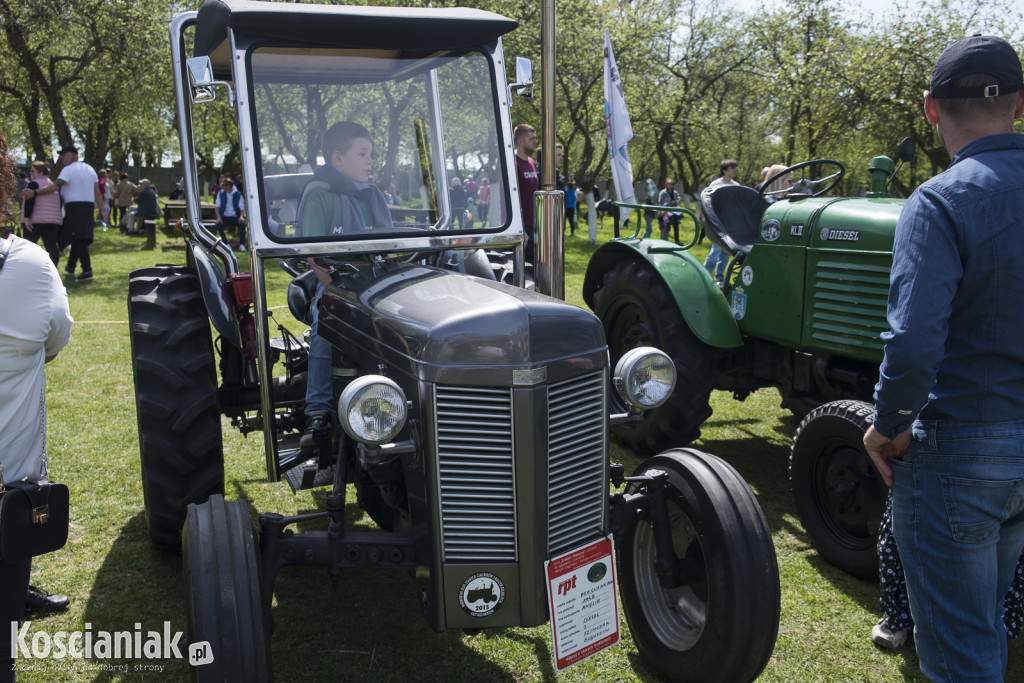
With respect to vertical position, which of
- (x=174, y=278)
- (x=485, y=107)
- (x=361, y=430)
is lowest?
(x=361, y=430)

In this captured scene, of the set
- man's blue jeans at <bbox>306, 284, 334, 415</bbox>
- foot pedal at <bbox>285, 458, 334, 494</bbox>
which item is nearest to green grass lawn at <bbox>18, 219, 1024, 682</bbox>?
foot pedal at <bbox>285, 458, 334, 494</bbox>

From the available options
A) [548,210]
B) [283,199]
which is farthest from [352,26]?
[548,210]

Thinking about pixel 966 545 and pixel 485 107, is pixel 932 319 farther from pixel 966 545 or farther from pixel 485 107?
pixel 485 107

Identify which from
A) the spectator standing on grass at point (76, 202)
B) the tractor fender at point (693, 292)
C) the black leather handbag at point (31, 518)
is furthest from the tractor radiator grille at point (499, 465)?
the spectator standing on grass at point (76, 202)

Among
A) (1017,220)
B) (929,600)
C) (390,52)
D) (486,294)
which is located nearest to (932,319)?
(1017,220)

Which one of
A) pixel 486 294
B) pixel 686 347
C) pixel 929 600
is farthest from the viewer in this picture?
pixel 686 347

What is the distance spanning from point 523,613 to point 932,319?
1378mm

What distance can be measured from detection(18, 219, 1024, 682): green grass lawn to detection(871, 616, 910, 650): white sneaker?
0.10 feet

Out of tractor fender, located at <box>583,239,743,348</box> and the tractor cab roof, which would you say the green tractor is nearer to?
tractor fender, located at <box>583,239,743,348</box>

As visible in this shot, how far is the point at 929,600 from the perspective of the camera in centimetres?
204

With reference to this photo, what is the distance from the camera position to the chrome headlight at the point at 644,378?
104 inches

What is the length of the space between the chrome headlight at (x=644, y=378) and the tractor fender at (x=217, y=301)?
1904 mm

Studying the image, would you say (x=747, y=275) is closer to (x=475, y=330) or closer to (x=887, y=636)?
(x=887, y=636)

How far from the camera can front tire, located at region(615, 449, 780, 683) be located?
99.3 inches
